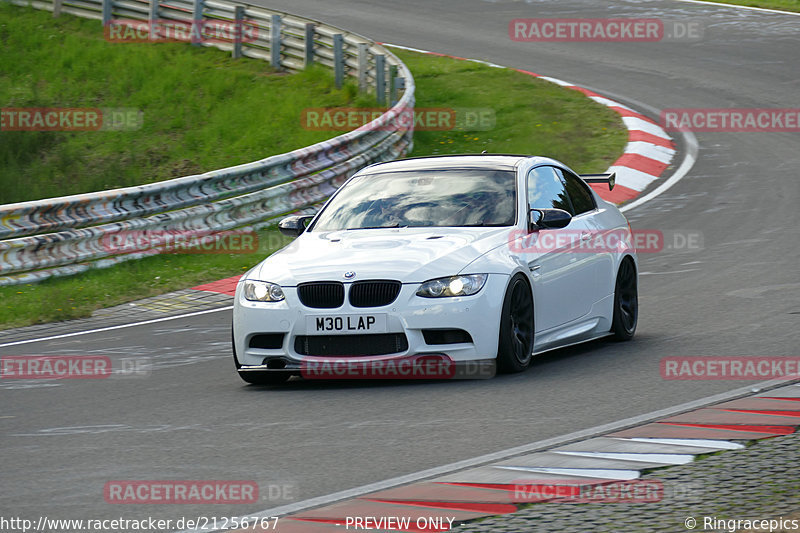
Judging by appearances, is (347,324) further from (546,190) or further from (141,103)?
(141,103)

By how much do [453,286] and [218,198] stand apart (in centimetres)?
751

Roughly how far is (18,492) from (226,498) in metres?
0.98

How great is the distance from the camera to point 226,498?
5.63 meters

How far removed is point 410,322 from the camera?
8.08 meters

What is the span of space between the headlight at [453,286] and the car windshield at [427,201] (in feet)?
2.92

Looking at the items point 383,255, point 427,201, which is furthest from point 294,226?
point 383,255

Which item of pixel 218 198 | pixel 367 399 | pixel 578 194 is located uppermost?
pixel 578 194

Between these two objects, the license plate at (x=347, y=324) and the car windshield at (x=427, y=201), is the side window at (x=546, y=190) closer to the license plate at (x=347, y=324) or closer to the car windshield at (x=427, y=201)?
the car windshield at (x=427, y=201)

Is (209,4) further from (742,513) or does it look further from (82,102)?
(742,513)

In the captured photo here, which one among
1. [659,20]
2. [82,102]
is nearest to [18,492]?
[82,102]

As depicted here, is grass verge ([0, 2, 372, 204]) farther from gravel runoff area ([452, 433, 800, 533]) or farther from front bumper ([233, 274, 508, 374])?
gravel runoff area ([452, 433, 800, 533])

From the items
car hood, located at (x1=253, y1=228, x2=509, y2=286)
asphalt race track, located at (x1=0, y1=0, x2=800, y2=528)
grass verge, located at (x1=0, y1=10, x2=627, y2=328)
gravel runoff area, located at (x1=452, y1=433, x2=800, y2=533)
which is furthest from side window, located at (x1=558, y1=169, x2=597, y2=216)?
grass verge, located at (x1=0, y1=10, x2=627, y2=328)

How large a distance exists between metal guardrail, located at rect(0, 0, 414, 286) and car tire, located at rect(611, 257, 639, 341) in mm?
6089

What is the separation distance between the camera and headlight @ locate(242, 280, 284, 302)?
8359mm
